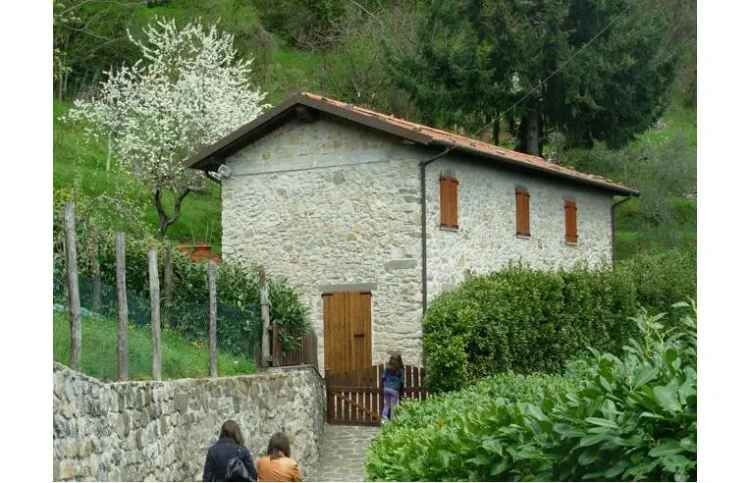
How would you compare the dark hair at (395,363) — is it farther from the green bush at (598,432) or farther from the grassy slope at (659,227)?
the grassy slope at (659,227)

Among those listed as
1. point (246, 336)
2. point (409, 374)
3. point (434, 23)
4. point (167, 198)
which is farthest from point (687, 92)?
point (246, 336)

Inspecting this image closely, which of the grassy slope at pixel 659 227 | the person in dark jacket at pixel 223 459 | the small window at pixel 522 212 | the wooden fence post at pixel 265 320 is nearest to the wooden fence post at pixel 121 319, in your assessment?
the person in dark jacket at pixel 223 459

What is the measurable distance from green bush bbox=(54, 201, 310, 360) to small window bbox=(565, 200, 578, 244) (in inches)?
246

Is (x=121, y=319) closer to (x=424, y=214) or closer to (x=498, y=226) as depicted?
(x=424, y=214)

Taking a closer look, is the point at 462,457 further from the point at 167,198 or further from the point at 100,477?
the point at 167,198

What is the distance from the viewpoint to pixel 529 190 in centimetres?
2025

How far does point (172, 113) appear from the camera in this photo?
87.1 feet

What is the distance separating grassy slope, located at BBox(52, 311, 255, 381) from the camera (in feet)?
27.4

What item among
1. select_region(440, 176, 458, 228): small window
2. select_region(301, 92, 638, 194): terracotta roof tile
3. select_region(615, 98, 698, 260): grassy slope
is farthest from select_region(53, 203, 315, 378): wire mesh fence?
select_region(615, 98, 698, 260): grassy slope

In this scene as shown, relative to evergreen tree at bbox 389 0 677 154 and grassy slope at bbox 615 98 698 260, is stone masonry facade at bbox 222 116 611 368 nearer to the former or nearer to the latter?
evergreen tree at bbox 389 0 677 154

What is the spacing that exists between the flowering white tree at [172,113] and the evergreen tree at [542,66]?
4.49 meters

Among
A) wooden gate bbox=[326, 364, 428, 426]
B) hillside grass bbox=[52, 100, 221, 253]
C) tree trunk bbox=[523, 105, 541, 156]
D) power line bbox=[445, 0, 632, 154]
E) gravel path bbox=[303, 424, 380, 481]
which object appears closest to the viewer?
gravel path bbox=[303, 424, 380, 481]

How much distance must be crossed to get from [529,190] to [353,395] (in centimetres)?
552

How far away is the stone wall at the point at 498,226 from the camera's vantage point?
17.5 m
